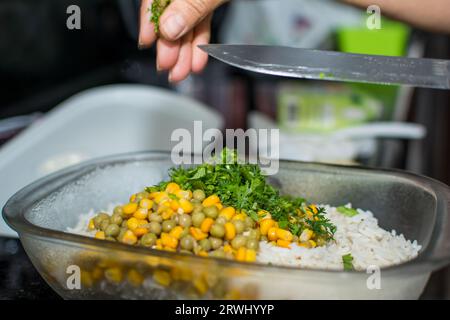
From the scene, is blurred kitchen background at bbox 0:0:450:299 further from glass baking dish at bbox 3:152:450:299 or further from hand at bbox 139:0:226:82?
hand at bbox 139:0:226:82

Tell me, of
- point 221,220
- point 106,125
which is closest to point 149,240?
point 221,220

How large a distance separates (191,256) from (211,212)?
16cm

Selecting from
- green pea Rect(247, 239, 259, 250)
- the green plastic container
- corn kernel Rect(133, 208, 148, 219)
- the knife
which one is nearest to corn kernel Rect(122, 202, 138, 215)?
corn kernel Rect(133, 208, 148, 219)

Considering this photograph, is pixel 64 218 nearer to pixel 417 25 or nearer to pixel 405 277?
pixel 405 277

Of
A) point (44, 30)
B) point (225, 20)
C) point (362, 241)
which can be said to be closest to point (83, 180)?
point (362, 241)

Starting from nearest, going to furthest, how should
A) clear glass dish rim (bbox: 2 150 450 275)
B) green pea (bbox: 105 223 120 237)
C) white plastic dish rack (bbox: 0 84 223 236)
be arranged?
clear glass dish rim (bbox: 2 150 450 275)
green pea (bbox: 105 223 120 237)
white plastic dish rack (bbox: 0 84 223 236)

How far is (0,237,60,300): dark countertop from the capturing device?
3.59ft

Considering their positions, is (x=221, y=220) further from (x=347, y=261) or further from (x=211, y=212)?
(x=347, y=261)

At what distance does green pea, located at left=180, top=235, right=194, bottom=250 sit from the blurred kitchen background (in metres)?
0.53

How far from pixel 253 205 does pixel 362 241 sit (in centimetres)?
22

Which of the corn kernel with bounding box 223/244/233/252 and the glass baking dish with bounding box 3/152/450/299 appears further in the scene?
the corn kernel with bounding box 223/244/233/252

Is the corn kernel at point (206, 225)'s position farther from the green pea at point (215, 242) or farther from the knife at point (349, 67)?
the knife at point (349, 67)

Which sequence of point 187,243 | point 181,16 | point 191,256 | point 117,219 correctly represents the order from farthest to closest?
point 181,16 < point 117,219 < point 187,243 < point 191,256

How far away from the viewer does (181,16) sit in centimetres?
116
